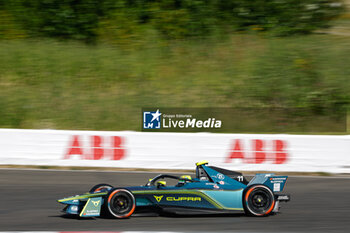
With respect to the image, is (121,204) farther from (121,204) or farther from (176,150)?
(176,150)

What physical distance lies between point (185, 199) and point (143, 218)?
77 centimetres

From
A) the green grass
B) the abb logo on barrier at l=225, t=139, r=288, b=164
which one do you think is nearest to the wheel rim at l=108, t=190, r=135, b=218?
the abb logo on barrier at l=225, t=139, r=288, b=164

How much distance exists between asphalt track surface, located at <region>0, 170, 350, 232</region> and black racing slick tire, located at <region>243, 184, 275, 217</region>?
0.12 metres

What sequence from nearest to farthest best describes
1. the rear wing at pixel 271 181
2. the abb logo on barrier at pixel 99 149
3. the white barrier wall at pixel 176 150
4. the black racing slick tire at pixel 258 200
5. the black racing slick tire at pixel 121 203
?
the black racing slick tire at pixel 121 203, the black racing slick tire at pixel 258 200, the rear wing at pixel 271 181, the white barrier wall at pixel 176 150, the abb logo on barrier at pixel 99 149

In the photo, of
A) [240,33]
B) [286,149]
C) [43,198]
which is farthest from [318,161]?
[240,33]

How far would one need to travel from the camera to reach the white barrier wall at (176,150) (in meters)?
12.6

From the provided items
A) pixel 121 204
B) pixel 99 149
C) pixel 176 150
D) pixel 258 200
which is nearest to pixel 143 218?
pixel 121 204

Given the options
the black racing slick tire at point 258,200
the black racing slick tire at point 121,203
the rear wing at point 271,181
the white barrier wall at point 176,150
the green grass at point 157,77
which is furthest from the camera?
the green grass at point 157,77

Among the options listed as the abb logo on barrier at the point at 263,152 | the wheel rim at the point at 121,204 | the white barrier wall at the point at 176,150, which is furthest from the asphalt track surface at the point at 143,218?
the abb logo on barrier at the point at 263,152

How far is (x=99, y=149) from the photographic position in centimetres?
1284

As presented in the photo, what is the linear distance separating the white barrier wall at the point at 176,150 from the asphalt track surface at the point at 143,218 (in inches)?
30.6

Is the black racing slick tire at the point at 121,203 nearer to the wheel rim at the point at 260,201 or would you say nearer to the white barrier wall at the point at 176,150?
the wheel rim at the point at 260,201

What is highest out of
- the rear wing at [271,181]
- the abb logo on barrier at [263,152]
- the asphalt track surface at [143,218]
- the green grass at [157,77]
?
the green grass at [157,77]

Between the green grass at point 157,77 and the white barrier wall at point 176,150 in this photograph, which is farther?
the green grass at point 157,77
